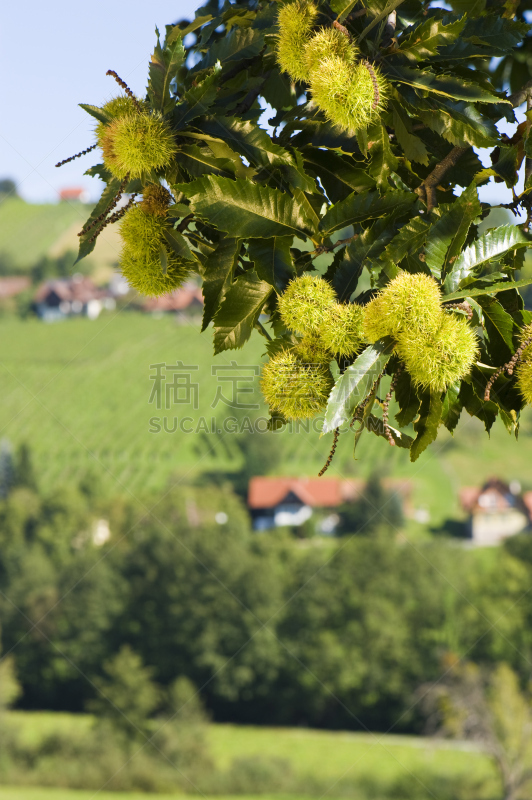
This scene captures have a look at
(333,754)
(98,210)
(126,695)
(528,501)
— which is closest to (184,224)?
(98,210)

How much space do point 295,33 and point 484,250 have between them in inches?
21.7

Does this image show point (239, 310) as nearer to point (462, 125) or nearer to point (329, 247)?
point (329, 247)

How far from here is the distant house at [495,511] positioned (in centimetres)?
5862

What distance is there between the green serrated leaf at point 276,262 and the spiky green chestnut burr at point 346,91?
0.24 metres

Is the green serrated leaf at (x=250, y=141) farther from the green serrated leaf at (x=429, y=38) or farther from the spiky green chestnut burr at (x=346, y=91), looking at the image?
the green serrated leaf at (x=429, y=38)

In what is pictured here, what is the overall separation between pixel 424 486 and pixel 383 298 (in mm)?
65072

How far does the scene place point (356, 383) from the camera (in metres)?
1.23

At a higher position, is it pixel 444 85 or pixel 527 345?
pixel 444 85

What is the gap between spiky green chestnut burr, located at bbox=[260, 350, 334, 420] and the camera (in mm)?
1339

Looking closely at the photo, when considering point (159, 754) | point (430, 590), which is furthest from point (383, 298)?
point (159, 754)

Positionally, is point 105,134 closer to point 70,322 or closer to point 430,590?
point 430,590

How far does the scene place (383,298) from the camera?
1.22 m

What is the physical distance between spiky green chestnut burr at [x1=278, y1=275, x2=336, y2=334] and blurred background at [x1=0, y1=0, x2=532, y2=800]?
45.1 meters

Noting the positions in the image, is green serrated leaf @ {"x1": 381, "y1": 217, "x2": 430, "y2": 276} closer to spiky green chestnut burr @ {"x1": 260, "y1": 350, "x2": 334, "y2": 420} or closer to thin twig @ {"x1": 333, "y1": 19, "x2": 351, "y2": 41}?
spiky green chestnut burr @ {"x1": 260, "y1": 350, "x2": 334, "y2": 420}
